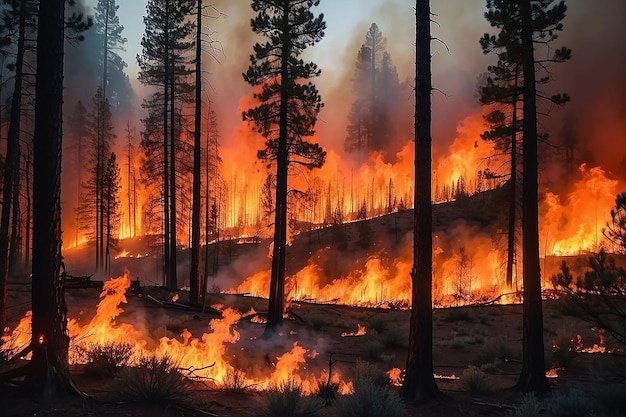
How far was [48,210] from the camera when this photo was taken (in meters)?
6.75

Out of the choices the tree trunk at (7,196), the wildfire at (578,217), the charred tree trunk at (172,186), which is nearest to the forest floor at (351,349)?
the charred tree trunk at (172,186)

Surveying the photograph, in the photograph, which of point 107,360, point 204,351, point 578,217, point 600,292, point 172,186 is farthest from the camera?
point 578,217

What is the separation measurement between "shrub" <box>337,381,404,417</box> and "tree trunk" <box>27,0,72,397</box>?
414cm

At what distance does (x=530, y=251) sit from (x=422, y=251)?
296 centimetres

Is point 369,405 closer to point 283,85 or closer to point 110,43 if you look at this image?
point 283,85

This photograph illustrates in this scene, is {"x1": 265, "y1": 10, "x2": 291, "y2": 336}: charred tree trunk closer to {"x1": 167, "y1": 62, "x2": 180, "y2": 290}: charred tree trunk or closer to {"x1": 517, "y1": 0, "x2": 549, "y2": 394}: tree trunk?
{"x1": 167, "y1": 62, "x2": 180, "y2": 290}: charred tree trunk

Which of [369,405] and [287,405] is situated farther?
[369,405]

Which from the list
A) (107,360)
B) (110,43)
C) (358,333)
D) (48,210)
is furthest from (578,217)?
(110,43)

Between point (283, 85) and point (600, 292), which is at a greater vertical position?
point (283, 85)

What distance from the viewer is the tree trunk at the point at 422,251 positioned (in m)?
8.45

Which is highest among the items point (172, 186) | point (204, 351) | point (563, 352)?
point (172, 186)

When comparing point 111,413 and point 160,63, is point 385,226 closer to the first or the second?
point 160,63

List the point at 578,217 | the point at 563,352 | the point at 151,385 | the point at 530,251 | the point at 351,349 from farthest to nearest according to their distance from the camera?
the point at 578,217 < the point at 351,349 < the point at 563,352 < the point at 530,251 < the point at 151,385

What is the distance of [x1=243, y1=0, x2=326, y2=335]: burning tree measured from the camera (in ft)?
60.3
